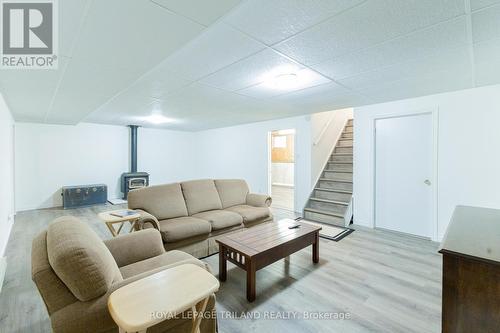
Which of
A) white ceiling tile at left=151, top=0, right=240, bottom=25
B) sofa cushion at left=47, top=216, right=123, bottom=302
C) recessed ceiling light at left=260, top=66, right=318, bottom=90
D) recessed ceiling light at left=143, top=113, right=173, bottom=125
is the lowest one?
sofa cushion at left=47, top=216, right=123, bottom=302

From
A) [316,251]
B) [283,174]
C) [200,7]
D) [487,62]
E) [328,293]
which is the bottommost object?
[328,293]

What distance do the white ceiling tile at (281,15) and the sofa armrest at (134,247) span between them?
1.91 m

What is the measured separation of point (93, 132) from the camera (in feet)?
21.0

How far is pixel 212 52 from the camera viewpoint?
204 cm

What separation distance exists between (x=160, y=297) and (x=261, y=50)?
1953 mm

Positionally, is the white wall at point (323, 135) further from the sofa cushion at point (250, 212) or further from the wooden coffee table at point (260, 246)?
the wooden coffee table at point (260, 246)

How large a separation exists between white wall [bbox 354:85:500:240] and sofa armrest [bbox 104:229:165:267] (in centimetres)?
397

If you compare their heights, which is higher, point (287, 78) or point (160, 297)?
point (287, 78)

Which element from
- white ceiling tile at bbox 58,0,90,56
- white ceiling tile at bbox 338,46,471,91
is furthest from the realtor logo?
white ceiling tile at bbox 338,46,471,91

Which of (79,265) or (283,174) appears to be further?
(283,174)

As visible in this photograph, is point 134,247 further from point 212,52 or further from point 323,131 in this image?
point 323,131

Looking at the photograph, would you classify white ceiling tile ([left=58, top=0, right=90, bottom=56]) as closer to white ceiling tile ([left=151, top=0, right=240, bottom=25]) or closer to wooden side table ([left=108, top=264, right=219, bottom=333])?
white ceiling tile ([left=151, top=0, right=240, bottom=25])

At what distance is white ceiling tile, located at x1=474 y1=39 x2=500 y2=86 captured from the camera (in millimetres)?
1951

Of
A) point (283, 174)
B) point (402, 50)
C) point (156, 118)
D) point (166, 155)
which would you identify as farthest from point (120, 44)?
point (283, 174)
